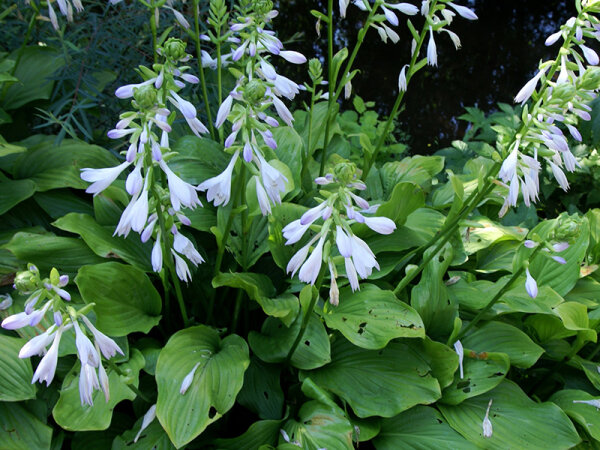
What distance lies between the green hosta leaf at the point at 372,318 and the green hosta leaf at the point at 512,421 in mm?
402

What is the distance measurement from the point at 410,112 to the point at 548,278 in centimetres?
353

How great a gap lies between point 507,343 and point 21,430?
1.82 metres

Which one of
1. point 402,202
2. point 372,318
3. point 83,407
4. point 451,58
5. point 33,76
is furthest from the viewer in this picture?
point 451,58

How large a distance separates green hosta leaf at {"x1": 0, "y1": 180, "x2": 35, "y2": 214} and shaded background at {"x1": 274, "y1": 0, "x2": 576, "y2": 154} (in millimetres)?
3538

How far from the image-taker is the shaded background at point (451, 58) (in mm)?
Result: 5449

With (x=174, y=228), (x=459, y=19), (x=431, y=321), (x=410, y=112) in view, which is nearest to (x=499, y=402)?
(x=431, y=321)

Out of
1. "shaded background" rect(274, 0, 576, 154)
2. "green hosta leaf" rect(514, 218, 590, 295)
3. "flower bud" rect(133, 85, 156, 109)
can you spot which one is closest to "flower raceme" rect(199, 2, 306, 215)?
"flower bud" rect(133, 85, 156, 109)

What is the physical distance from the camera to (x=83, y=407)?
170 cm

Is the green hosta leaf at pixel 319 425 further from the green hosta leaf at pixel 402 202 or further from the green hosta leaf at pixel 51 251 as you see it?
the green hosta leaf at pixel 51 251

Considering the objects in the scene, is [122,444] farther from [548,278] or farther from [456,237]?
[548,278]

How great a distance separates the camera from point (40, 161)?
2.46 meters

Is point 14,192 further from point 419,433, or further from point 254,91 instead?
point 419,433

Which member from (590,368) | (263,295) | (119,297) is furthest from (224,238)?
Answer: (590,368)

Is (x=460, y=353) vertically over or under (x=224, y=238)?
under
